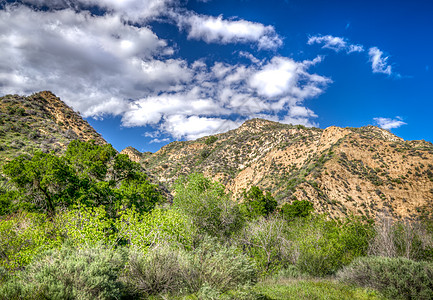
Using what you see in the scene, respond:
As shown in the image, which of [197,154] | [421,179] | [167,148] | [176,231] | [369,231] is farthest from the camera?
[167,148]

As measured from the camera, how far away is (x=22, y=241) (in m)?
12.1

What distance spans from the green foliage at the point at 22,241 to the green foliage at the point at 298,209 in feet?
107

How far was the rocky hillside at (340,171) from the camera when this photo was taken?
41844mm

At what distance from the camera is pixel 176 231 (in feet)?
52.0

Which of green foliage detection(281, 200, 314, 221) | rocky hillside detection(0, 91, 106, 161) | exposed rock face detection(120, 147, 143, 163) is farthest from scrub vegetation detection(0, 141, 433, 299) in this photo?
exposed rock face detection(120, 147, 143, 163)

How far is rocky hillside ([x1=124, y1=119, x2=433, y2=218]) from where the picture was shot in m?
41.8

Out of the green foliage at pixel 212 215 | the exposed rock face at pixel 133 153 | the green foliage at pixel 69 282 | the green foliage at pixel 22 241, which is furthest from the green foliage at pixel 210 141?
the green foliage at pixel 69 282

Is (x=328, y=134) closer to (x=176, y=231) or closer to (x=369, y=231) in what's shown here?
(x=369, y=231)

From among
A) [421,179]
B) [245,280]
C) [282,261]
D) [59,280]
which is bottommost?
[282,261]

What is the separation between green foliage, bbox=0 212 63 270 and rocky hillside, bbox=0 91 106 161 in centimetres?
2105

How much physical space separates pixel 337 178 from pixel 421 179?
604 inches

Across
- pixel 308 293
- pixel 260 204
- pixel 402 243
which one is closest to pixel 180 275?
pixel 308 293

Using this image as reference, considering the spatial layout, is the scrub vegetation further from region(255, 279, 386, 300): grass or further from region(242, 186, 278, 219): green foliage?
region(242, 186, 278, 219): green foliage

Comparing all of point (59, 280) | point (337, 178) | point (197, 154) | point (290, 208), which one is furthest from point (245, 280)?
point (197, 154)
